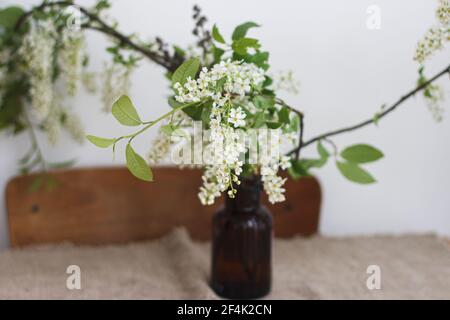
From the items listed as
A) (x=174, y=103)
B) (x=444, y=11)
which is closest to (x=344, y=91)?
(x=444, y=11)

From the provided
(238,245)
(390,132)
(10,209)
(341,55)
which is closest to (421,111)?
(390,132)

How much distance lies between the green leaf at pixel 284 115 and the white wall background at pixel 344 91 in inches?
14.6

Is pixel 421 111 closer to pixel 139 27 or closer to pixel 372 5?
pixel 372 5

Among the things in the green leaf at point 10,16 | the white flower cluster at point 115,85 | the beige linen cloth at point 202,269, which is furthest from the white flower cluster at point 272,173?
the green leaf at point 10,16

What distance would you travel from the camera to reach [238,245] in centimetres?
87

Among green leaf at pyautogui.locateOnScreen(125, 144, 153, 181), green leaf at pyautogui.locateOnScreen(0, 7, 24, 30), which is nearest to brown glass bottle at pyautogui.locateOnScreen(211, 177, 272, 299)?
green leaf at pyautogui.locateOnScreen(125, 144, 153, 181)

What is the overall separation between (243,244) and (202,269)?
0.13 meters

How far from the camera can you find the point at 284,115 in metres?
0.76

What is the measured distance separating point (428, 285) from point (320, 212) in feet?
0.97

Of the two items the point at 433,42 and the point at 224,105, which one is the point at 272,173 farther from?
the point at 433,42

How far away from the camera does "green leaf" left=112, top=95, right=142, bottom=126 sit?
649mm

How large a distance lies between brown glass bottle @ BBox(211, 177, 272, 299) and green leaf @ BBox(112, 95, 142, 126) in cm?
25

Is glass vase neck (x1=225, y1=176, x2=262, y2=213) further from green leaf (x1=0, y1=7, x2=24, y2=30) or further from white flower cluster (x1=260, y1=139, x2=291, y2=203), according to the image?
green leaf (x1=0, y1=7, x2=24, y2=30)

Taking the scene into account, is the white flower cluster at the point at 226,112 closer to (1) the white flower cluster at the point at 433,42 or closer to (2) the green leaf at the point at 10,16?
(1) the white flower cluster at the point at 433,42
